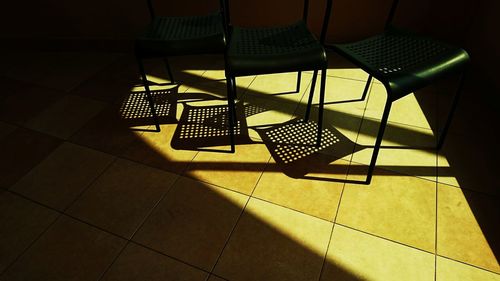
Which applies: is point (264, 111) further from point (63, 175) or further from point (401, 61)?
point (63, 175)

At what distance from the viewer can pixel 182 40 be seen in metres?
1.51

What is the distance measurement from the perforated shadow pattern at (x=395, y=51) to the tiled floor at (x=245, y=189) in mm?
483

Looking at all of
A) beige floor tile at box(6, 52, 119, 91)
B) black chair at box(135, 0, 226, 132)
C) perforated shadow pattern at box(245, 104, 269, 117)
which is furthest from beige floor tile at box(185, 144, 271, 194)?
beige floor tile at box(6, 52, 119, 91)

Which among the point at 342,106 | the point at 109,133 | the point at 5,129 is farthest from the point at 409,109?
the point at 5,129

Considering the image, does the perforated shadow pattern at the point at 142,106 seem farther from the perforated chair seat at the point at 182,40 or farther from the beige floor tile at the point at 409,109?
the beige floor tile at the point at 409,109

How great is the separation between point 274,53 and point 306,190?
2.13 feet

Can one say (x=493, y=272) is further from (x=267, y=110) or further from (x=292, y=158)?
(x=267, y=110)

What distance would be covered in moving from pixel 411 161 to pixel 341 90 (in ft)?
2.33

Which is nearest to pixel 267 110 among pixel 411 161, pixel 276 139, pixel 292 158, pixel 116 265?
pixel 276 139

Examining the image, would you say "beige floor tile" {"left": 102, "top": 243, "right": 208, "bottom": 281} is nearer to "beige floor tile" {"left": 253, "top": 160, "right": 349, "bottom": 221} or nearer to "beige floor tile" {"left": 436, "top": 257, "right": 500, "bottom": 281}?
"beige floor tile" {"left": 253, "top": 160, "right": 349, "bottom": 221}

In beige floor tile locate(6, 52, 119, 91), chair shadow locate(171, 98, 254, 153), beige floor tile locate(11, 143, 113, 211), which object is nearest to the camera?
beige floor tile locate(11, 143, 113, 211)

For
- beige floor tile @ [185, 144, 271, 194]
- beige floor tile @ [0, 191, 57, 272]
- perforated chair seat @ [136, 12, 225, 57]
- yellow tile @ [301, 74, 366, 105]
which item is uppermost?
perforated chair seat @ [136, 12, 225, 57]

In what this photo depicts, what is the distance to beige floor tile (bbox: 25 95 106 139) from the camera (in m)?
1.88

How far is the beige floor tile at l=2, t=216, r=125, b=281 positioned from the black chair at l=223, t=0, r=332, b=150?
33.4 inches
